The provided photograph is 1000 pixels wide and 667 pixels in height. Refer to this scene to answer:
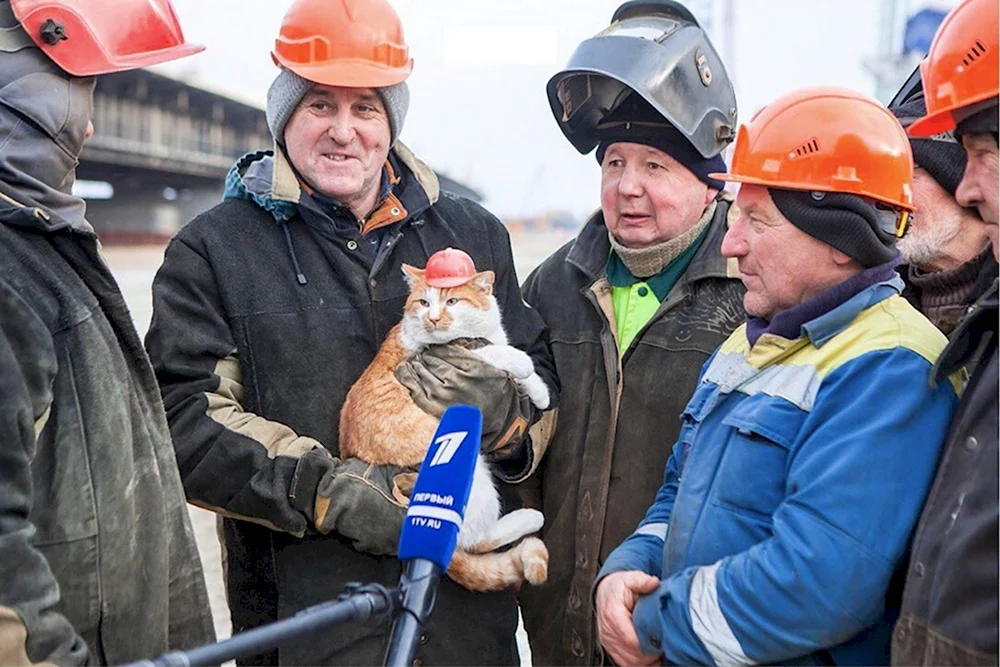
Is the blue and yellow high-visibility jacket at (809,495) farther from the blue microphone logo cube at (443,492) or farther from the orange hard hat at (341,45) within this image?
the orange hard hat at (341,45)

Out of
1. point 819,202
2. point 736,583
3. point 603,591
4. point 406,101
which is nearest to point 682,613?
point 736,583

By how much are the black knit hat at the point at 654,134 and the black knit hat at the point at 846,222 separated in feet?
3.24

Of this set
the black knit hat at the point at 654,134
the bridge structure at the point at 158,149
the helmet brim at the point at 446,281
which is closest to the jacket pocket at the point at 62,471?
the helmet brim at the point at 446,281

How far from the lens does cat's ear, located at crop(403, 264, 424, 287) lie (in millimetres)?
2812

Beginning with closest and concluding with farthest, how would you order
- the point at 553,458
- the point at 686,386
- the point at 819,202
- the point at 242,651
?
the point at 242,651
the point at 819,202
the point at 686,386
the point at 553,458

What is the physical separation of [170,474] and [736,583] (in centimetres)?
132

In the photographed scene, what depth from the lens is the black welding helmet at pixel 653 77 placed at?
2.99 meters

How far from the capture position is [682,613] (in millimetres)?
1928

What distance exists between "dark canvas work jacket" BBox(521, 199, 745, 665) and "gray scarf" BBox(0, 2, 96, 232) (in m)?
1.61

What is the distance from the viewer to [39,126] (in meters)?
1.96

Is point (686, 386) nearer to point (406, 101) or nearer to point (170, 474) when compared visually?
point (406, 101)

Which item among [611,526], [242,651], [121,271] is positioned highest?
[242,651]

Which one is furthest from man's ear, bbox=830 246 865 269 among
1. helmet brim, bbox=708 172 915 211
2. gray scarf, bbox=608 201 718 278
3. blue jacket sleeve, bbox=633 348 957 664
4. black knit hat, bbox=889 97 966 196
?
gray scarf, bbox=608 201 718 278

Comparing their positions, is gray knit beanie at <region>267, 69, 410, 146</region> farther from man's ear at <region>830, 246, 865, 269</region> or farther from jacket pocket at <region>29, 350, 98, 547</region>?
man's ear at <region>830, 246, 865, 269</region>
